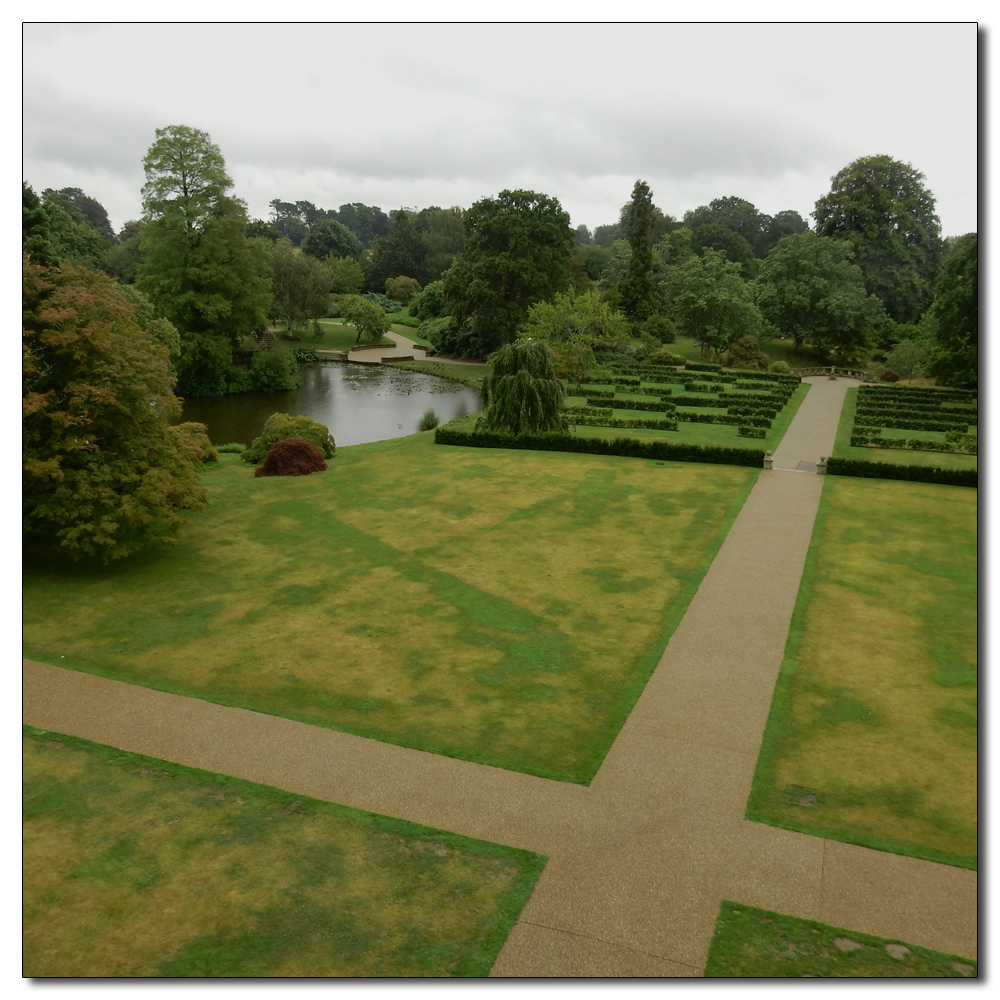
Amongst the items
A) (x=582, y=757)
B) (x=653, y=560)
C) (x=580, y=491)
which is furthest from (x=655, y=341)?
(x=582, y=757)

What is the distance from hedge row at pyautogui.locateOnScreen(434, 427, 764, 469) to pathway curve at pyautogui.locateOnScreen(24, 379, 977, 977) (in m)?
15.8

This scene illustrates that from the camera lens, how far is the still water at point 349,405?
40.8 metres

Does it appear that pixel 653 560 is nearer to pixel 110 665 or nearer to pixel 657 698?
pixel 657 698

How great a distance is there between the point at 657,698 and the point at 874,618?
6.42 m

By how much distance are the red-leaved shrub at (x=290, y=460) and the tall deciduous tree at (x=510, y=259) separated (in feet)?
111

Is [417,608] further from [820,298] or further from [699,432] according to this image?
[820,298]

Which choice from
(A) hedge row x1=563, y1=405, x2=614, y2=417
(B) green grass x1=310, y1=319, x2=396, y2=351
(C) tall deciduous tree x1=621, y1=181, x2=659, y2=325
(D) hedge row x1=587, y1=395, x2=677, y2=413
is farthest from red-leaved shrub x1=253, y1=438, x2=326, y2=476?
(C) tall deciduous tree x1=621, y1=181, x2=659, y2=325

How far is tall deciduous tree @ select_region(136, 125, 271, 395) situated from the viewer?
149 ft

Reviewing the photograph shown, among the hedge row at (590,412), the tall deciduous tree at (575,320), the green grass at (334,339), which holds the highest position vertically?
the green grass at (334,339)

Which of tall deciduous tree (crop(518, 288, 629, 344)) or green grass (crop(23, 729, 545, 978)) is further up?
tall deciduous tree (crop(518, 288, 629, 344))

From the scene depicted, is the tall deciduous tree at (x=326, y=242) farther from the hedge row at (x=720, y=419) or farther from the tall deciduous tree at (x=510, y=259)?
the hedge row at (x=720, y=419)

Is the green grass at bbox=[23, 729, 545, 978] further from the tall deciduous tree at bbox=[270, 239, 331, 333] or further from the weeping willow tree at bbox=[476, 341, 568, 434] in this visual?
the tall deciduous tree at bbox=[270, 239, 331, 333]

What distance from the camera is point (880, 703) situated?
41.9ft

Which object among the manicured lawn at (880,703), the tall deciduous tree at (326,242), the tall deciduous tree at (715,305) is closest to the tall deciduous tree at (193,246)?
the tall deciduous tree at (715,305)
